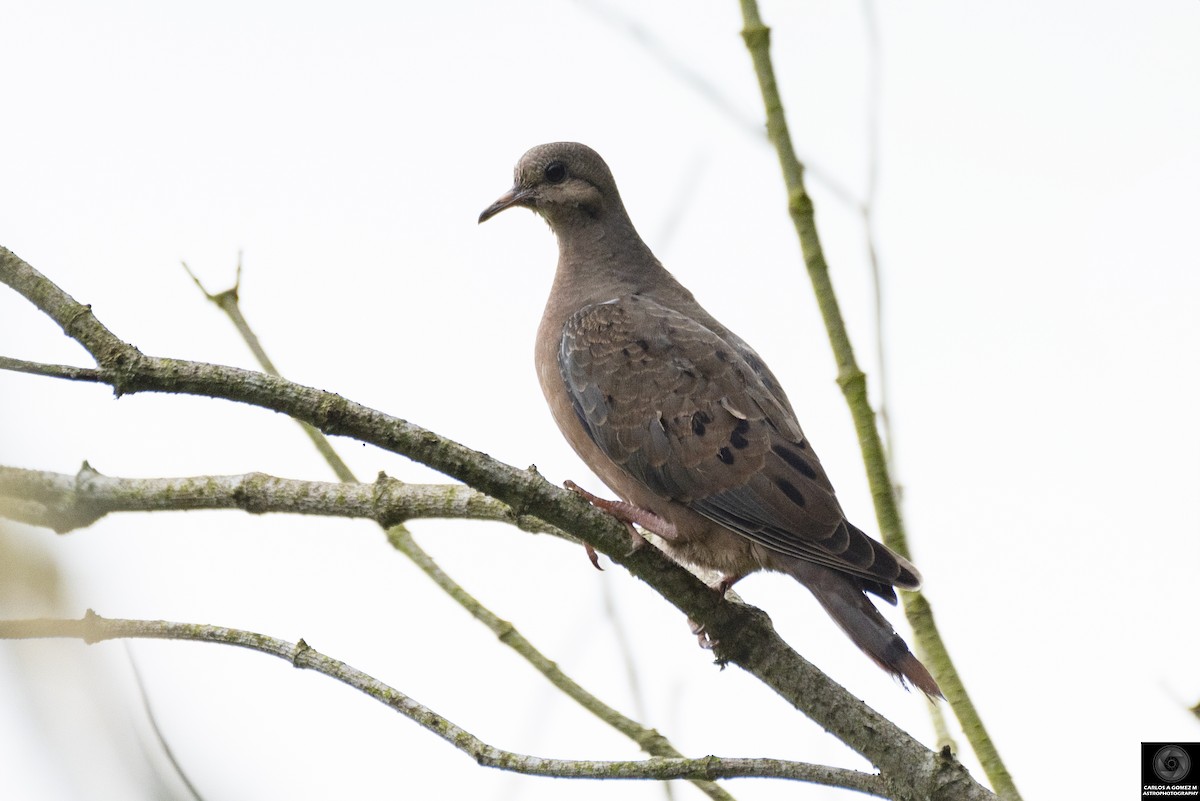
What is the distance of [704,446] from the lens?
14.3 feet

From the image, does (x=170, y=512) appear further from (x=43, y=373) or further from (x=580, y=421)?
(x=580, y=421)

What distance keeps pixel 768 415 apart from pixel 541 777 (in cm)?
202

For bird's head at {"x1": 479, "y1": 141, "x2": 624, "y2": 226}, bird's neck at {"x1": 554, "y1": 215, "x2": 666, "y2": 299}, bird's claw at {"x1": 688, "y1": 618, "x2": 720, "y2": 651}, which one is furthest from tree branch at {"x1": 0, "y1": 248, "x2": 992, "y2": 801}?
bird's head at {"x1": 479, "y1": 141, "x2": 624, "y2": 226}

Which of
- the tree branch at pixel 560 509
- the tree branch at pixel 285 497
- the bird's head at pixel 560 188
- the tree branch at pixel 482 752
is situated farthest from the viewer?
the bird's head at pixel 560 188

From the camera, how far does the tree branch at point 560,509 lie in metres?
2.54

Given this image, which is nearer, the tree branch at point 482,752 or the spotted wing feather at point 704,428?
the tree branch at point 482,752

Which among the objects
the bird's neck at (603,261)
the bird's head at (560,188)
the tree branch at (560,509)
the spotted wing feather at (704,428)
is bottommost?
the tree branch at (560,509)

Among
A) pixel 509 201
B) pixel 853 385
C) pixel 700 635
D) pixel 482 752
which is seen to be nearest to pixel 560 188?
pixel 509 201

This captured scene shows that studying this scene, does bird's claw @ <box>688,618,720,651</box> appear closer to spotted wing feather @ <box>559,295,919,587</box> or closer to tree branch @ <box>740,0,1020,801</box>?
spotted wing feather @ <box>559,295,919,587</box>

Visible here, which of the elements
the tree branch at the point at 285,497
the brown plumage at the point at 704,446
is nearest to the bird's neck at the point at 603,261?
the brown plumage at the point at 704,446

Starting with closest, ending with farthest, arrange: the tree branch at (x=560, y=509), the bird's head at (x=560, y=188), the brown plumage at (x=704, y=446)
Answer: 1. the tree branch at (x=560, y=509)
2. the brown plumage at (x=704, y=446)
3. the bird's head at (x=560, y=188)

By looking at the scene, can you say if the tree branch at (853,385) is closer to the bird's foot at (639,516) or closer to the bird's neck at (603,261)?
the bird's foot at (639,516)

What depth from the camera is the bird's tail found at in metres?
3.58

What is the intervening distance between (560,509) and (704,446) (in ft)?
5.02
